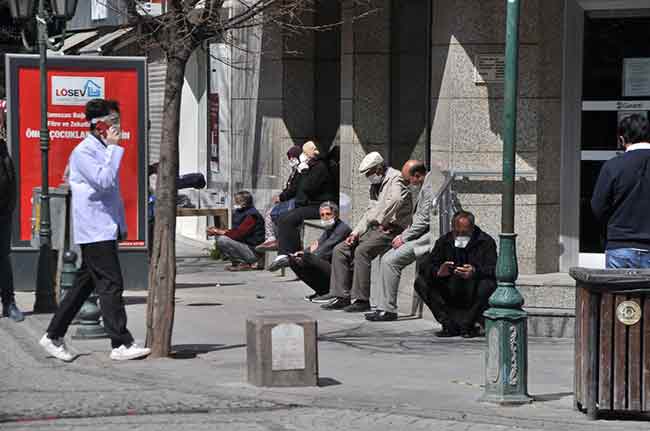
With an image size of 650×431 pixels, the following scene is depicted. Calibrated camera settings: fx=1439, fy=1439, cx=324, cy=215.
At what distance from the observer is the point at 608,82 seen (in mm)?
13430

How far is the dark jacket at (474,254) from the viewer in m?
12.6

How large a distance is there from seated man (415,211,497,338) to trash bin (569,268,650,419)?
386 centimetres

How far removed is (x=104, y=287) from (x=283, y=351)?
1689mm

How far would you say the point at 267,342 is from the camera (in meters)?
9.62

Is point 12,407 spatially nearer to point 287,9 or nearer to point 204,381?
point 204,381

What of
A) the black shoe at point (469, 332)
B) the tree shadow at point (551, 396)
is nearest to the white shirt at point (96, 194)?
the tree shadow at point (551, 396)

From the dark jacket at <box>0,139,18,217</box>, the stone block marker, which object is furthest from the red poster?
the stone block marker

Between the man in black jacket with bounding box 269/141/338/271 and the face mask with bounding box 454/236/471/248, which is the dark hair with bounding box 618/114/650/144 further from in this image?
the man in black jacket with bounding box 269/141/338/271

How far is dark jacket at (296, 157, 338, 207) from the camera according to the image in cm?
1736

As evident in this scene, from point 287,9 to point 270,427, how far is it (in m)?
4.83

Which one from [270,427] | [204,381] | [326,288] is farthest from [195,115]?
[270,427]

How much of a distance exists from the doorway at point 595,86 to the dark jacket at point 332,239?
2733mm

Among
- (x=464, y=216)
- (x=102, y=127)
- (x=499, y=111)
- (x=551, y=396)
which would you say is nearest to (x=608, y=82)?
(x=499, y=111)

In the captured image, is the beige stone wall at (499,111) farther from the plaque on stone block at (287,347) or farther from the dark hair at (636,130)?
the plaque on stone block at (287,347)
